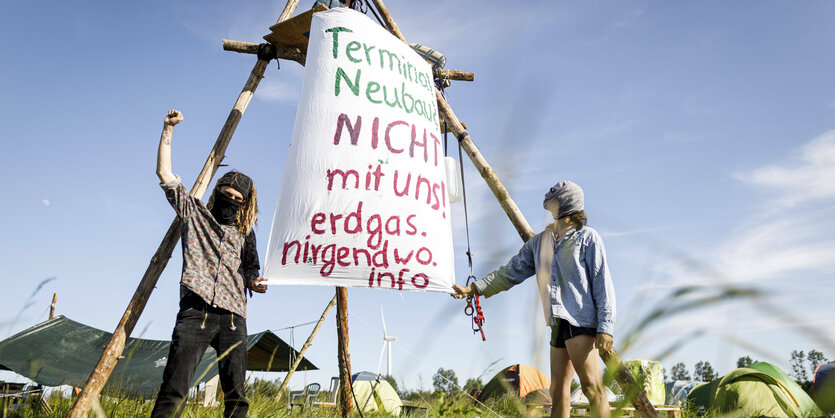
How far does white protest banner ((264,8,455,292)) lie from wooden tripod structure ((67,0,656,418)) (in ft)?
1.66

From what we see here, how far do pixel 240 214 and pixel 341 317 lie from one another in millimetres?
1641

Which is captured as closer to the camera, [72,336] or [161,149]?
[161,149]

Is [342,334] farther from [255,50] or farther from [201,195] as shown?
[255,50]

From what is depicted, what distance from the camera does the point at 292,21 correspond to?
4.04 meters

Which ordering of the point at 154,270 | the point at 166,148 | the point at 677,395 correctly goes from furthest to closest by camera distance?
the point at 677,395 < the point at 154,270 < the point at 166,148

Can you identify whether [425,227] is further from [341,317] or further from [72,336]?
[72,336]

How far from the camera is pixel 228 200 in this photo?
2.82 m

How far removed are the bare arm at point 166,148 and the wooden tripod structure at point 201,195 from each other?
0.74 metres

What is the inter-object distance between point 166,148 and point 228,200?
43cm

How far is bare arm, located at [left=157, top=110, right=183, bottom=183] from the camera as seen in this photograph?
2744 mm

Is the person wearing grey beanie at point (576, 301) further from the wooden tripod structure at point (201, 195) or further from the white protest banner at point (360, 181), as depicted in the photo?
the white protest banner at point (360, 181)

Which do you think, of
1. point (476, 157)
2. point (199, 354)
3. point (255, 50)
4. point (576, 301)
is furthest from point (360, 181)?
point (255, 50)

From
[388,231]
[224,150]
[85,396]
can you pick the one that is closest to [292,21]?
[224,150]

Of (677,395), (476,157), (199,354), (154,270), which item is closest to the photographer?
(199,354)
